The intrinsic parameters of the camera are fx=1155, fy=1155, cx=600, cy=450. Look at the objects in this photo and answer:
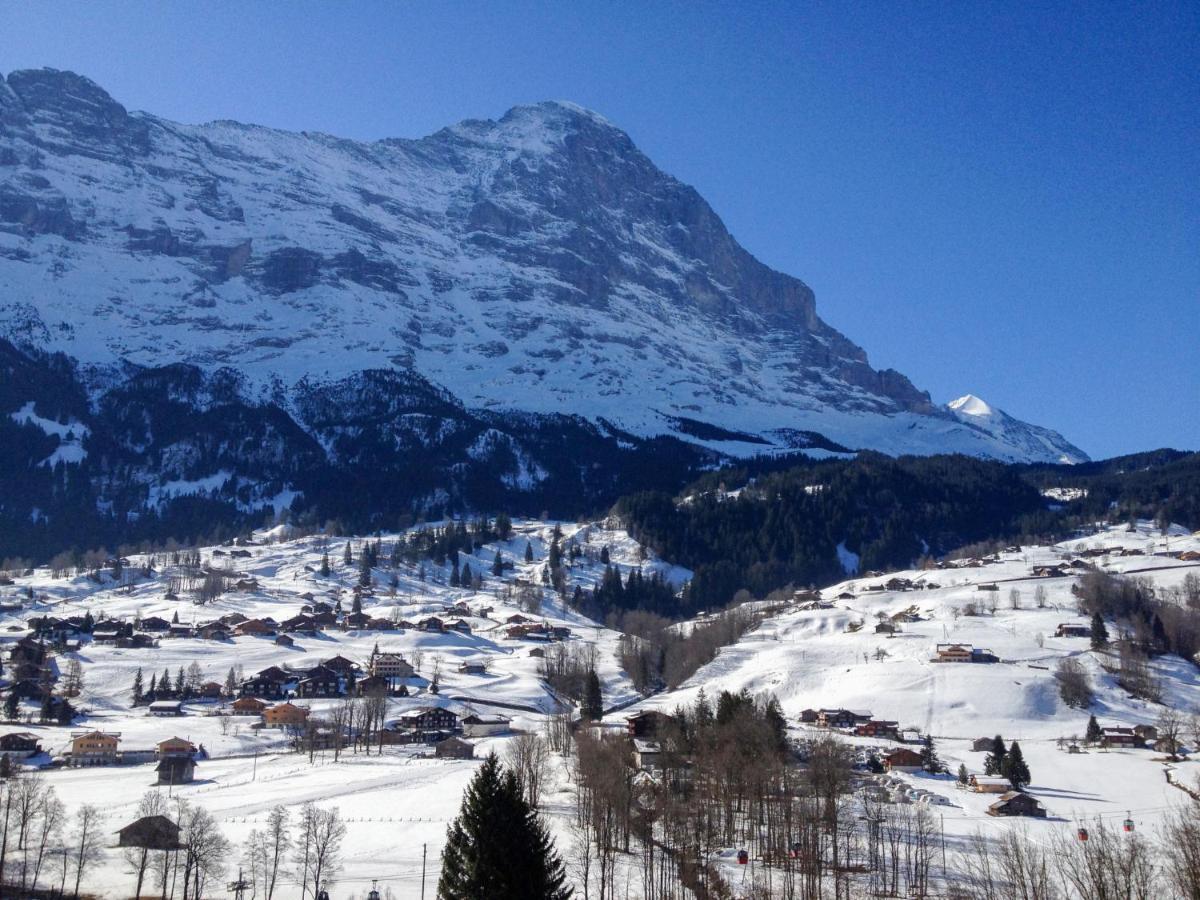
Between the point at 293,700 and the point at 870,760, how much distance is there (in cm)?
6372

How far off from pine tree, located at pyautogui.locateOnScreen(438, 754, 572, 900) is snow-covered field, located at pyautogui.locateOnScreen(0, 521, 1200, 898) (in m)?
19.3

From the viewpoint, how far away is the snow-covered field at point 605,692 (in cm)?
7100

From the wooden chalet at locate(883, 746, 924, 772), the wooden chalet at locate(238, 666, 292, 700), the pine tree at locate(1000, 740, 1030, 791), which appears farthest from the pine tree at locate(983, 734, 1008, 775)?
the wooden chalet at locate(238, 666, 292, 700)

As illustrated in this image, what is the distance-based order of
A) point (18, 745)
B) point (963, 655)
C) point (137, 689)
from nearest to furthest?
point (18, 745) < point (137, 689) < point (963, 655)

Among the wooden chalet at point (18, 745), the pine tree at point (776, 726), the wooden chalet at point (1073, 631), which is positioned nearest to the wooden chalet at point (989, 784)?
the pine tree at point (776, 726)

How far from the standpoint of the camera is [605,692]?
134250mm

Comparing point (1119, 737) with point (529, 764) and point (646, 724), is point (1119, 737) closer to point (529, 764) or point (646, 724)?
point (646, 724)

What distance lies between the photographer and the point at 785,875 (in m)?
53.8

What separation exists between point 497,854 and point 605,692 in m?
101

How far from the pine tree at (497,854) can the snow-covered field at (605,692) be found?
63.2 feet

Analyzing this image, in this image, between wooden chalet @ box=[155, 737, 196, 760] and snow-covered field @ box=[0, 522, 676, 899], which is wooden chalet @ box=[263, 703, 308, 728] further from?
wooden chalet @ box=[155, 737, 196, 760]

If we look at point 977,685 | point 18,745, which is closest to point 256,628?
point 18,745

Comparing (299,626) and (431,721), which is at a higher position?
→ (299,626)

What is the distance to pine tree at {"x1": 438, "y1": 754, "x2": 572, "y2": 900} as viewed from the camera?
3447 centimetres
